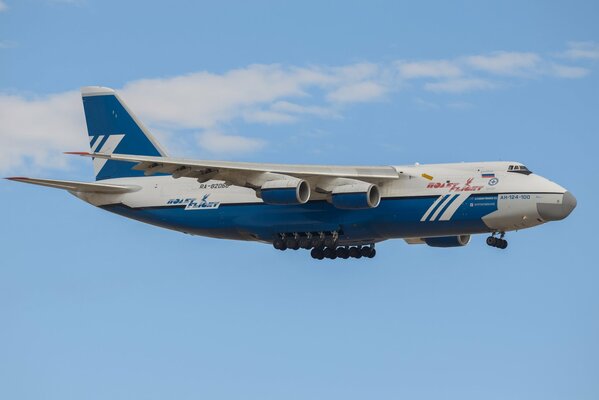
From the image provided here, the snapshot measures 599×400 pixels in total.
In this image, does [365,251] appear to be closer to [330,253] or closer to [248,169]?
[330,253]

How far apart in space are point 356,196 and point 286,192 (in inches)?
76.5

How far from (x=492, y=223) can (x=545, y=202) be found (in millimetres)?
1558

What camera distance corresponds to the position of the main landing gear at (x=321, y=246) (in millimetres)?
40062

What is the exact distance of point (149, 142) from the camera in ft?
146

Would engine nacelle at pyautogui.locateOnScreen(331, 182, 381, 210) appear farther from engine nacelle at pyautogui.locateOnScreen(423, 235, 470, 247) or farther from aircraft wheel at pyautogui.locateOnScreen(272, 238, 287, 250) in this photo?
engine nacelle at pyautogui.locateOnScreen(423, 235, 470, 247)

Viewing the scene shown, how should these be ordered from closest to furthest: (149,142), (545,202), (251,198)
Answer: (545,202), (251,198), (149,142)

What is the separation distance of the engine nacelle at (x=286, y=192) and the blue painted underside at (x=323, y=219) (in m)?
1.50

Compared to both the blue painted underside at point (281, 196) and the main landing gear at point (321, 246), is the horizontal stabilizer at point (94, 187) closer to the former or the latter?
the main landing gear at point (321, 246)

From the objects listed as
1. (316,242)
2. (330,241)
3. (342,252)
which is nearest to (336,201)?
(330,241)

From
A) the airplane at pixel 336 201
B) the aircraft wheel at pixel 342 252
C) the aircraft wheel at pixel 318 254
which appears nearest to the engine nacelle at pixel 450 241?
the airplane at pixel 336 201

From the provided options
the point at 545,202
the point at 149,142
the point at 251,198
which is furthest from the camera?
the point at 149,142

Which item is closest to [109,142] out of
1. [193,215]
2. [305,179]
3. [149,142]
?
[149,142]

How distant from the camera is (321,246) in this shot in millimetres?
40219

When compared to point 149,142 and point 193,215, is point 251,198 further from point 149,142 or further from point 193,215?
point 149,142
